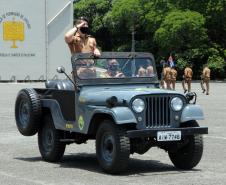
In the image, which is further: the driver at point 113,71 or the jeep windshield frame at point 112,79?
the driver at point 113,71

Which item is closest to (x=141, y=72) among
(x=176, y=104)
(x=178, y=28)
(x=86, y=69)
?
(x=86, y=69)

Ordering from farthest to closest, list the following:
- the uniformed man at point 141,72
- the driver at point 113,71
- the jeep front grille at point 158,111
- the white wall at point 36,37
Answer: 1. the white wall at point 36,37
2. the uniformed man at point 141,72
3. the driver at point 113,71
4. the jeep front grille at point 158,111

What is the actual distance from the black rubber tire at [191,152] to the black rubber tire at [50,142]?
1.93m

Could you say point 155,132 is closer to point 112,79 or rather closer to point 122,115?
point 122,115

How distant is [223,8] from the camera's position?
6378cm

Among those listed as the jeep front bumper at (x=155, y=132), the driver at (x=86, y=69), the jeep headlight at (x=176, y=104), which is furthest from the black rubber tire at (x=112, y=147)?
the driver at (x=86, y=69)

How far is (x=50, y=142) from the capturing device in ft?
35.9

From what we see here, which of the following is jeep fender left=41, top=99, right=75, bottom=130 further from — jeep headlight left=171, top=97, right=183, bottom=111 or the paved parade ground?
jeep headlight left=171, top=97, right=183, bottom=111

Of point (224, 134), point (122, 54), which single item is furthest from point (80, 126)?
point (224, 134)

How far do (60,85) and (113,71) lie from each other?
36.0 inches

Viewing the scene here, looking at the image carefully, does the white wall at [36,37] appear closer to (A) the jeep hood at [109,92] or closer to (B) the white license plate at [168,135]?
(A) the jeep hood at [109,92]

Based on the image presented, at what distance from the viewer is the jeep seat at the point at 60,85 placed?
1071 cm

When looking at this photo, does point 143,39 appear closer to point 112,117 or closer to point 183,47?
point 183,47

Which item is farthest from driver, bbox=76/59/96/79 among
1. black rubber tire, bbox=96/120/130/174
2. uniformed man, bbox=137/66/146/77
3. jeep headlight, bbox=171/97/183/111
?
jeep headlight, bbox=171/97/183/111
